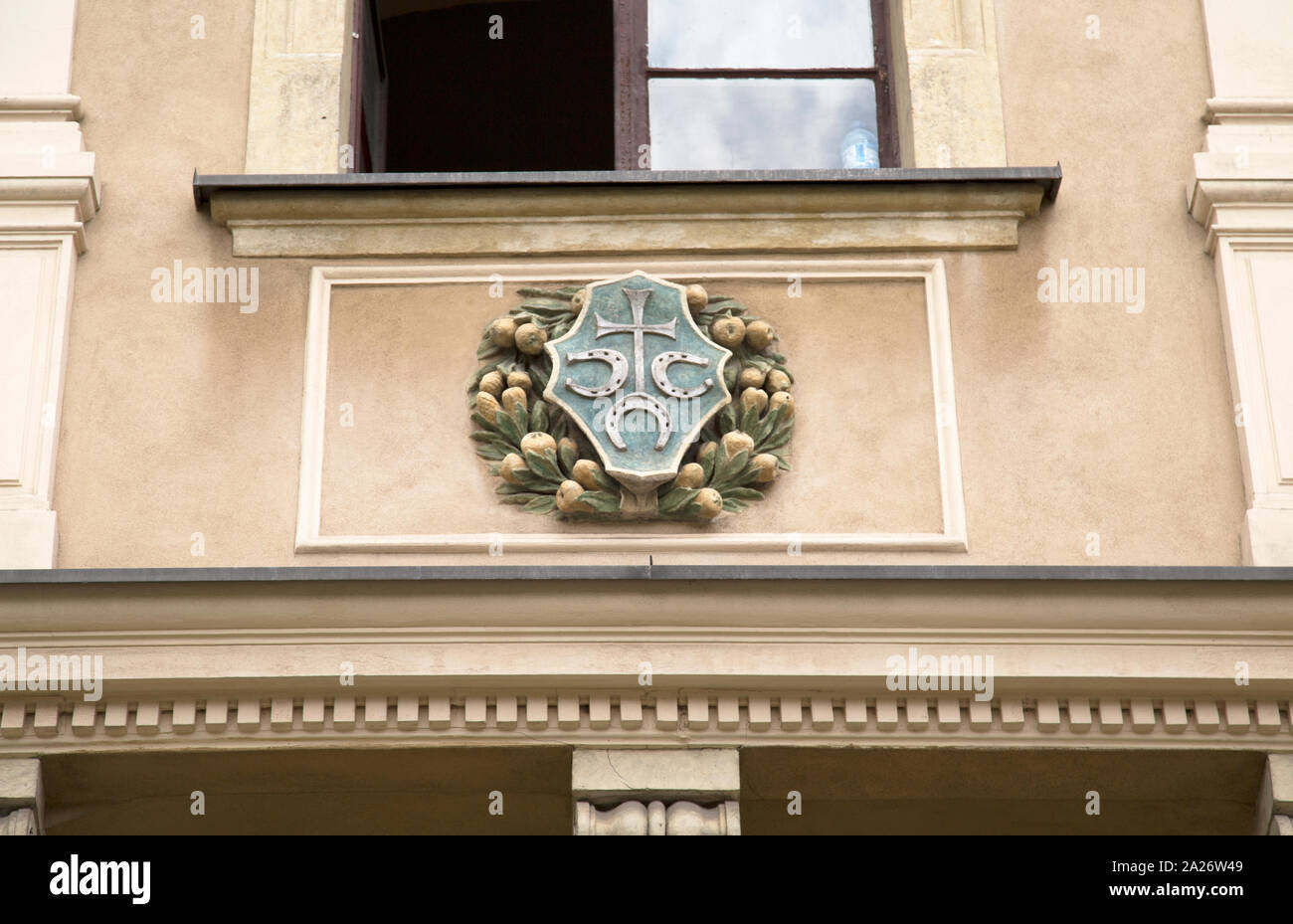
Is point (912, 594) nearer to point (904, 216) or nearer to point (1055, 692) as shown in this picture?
point (1055, 692)

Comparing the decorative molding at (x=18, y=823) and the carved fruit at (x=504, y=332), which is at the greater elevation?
the carved fruit at (x=504, y=332)

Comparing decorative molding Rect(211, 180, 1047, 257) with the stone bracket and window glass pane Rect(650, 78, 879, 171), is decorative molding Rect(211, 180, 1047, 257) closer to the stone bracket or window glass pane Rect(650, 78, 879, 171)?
window glass pane Rect(650, 78, 879, 171)

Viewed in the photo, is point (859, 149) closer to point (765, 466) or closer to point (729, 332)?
point (729, 332)

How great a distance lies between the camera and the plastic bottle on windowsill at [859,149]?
8375 millimetres

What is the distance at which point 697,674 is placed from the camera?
23.1ft

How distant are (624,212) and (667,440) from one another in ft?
2.80

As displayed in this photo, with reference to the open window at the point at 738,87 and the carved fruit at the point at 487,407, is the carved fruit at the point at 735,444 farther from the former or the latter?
the open window at the point at 738,87

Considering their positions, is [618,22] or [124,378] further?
[618,22]

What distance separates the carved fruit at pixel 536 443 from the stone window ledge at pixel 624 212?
2.26 feet

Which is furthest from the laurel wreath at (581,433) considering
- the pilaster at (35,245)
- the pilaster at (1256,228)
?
the pilaster at (1256,228)

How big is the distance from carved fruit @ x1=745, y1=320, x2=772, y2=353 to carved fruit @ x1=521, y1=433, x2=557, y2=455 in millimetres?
713

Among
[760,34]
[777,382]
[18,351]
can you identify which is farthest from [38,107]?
[777,382]

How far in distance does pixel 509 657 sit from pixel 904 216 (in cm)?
199

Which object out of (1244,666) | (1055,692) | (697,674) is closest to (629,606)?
(697,674)
